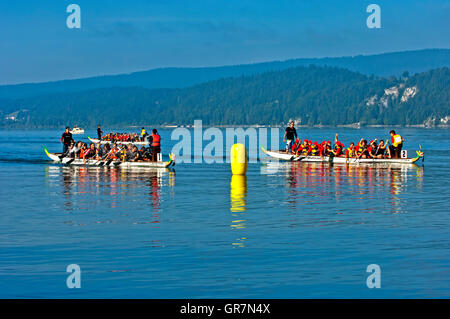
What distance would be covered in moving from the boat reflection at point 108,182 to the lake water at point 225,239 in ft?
0.44

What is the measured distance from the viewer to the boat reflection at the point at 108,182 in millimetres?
31156

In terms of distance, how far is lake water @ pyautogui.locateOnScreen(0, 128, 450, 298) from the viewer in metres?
16.0

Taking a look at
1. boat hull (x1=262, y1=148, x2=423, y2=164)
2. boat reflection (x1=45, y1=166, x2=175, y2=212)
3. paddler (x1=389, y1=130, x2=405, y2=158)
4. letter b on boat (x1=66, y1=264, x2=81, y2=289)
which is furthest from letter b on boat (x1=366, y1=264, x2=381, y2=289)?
boat hull (x1=262, y1=148, x2=423, y2=164)

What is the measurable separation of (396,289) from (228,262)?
437 cm

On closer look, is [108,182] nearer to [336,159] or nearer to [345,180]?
[345,180]

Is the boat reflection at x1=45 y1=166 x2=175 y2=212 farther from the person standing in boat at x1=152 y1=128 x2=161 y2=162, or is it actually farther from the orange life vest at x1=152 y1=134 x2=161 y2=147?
the orange life vest at x1=152 y1=134 x2=161 y2=147

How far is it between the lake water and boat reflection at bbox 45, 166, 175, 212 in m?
0.13

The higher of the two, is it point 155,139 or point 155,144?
point 155,139

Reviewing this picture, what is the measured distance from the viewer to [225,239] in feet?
69.7

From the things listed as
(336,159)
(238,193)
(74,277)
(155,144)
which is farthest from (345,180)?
(74,277)

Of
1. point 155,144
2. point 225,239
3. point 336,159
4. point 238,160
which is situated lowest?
point 225,239

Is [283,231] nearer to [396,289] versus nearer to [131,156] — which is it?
[396,289]

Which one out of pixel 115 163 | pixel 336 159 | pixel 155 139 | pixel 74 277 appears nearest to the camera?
pixel 74 277

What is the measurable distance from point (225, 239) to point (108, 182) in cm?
1962
